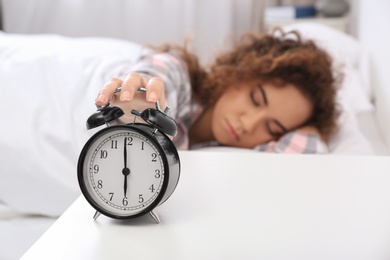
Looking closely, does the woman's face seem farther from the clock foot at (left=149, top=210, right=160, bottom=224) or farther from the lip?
the clock foot at (left=149, top=210, right=160, bottom=224)

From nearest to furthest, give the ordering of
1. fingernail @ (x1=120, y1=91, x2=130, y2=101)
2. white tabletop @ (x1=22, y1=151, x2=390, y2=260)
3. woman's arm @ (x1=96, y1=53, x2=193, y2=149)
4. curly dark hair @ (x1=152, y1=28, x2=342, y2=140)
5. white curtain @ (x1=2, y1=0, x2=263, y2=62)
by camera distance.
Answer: white tabletop @ (x1=22, y1=151, x2=390, y2=260)
fingernail @ (x1=120, y1=91, x2=130, y2=101)
woman's arm @ (x1=96, y1=53, x2=193, y2=149)
curly dark hair @ (x1=152, y1=28, x2=342, y2=140)
white curtain @ (x1=2, y1=0, x2=263, y2=62)

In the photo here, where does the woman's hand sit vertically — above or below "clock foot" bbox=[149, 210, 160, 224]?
above

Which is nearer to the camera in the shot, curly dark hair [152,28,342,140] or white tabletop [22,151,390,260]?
white tabletop [22,151,390,260]

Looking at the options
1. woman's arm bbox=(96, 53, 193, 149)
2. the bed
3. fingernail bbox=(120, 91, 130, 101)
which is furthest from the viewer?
woman's arm bbox=(96, 53, 193, 149)

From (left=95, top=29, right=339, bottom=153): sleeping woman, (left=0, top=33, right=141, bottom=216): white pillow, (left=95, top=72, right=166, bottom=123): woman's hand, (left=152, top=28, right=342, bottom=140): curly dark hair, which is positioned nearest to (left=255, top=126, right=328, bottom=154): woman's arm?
(left=95, top=29, right=339, bottom=153): sleeping woman

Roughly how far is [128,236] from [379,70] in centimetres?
131

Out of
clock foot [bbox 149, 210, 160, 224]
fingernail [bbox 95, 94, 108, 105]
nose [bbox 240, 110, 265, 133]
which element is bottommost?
nose [bbox 240, 110, 265, 133]

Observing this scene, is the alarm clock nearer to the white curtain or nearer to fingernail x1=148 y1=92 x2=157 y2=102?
fingernail x1=148 y1=92 x2=157 y2=102

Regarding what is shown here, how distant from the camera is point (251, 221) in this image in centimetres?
71

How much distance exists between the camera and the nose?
150 centimetres

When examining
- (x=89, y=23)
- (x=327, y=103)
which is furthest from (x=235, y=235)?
(x=89, y=23)

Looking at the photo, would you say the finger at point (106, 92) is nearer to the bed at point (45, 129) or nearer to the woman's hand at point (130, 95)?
the woman's hand at point (130, 95)

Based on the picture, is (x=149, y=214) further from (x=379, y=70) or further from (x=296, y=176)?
(x=379, y=70)

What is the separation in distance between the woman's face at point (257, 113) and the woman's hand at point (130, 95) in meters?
0.74
